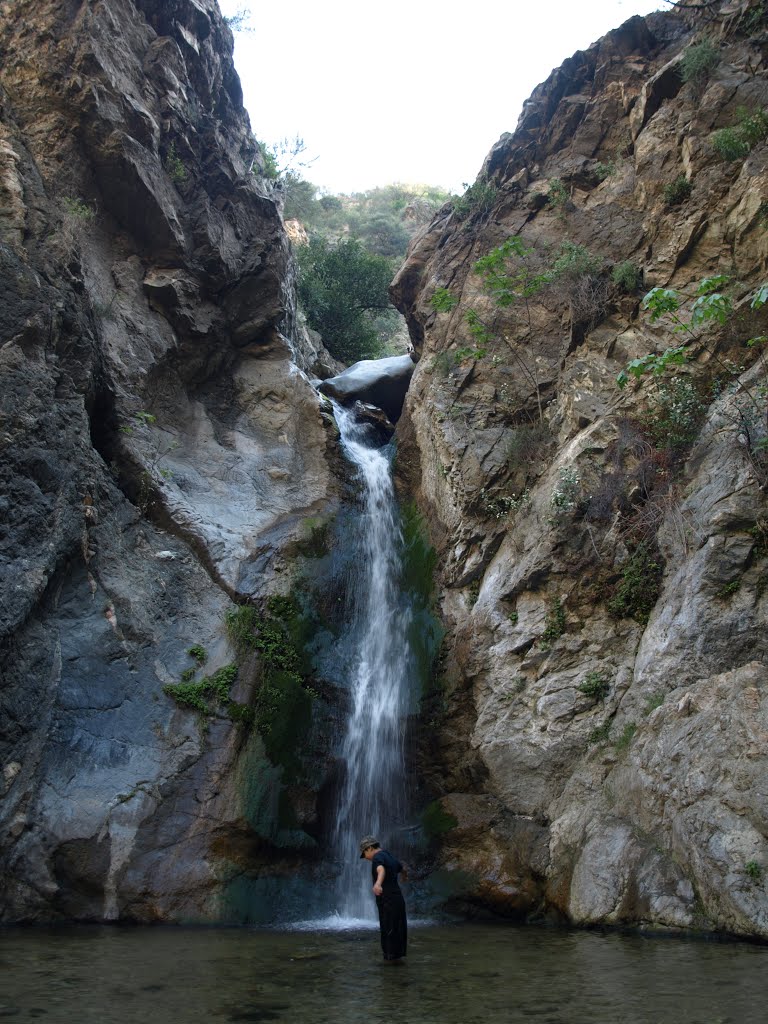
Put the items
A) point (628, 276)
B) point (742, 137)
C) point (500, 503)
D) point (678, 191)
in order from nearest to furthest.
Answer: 1. point (742, 137)
2. point (500, 503)
3. point (628, 276)
4. point (678, 191)

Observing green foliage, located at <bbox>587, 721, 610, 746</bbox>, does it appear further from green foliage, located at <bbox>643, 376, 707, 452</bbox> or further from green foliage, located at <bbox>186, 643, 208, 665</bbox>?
green foliage, located at <bbox>186, 643, 208, 665</bbox>

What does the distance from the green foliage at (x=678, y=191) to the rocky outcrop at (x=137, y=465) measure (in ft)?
29.2

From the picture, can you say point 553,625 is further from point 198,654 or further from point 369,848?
point 198,654

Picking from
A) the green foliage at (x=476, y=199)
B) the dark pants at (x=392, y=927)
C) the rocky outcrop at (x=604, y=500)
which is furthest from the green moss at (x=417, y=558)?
the green foliage at (x=476, y=199)

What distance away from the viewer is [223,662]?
12.4 metres

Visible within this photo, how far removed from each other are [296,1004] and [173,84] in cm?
2047

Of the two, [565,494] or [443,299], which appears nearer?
[565,494]

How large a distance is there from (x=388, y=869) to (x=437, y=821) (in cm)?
427

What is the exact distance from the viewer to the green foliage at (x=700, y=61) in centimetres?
1523

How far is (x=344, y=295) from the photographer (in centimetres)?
2886

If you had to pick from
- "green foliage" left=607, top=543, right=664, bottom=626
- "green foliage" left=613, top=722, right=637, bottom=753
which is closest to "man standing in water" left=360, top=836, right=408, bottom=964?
"green foliage" left=613, top=722, right=637, bottom=753

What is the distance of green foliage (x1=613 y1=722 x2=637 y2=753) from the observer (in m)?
9.55

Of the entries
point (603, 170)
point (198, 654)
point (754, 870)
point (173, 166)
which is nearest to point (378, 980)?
point (754, 870)

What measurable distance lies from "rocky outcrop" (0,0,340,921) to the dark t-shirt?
3.73 m
